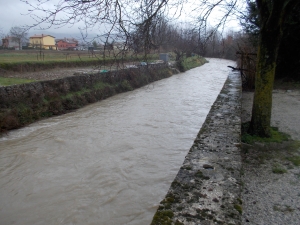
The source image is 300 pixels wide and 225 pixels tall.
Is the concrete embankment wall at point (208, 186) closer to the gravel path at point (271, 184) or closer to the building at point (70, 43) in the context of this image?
the gravel path at point (271, 184)

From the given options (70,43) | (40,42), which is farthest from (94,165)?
(40,42)

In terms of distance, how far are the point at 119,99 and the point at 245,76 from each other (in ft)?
21.3

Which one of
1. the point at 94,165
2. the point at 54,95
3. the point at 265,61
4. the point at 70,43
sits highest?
the point at 70,43

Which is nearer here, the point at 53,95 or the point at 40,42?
the point at 53,95

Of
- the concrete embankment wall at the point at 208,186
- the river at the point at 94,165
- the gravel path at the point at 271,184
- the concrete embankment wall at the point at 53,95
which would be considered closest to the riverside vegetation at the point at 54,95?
the concrete embankment wall at the point at 53,95

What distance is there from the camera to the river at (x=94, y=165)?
14.9 feet

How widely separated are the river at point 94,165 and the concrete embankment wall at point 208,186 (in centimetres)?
160

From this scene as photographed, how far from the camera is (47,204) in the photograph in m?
4.80

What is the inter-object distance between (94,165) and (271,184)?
156 inches

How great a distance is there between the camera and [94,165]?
20.5 feet

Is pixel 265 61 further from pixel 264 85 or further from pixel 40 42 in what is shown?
pixel 40 42

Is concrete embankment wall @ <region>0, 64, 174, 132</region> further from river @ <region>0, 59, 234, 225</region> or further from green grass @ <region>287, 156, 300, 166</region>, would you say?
green grass @ <region>287, 156, 300, 166</region>

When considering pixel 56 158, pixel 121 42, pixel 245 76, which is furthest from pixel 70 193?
pixel 245 76

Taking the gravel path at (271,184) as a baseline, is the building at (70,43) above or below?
above
